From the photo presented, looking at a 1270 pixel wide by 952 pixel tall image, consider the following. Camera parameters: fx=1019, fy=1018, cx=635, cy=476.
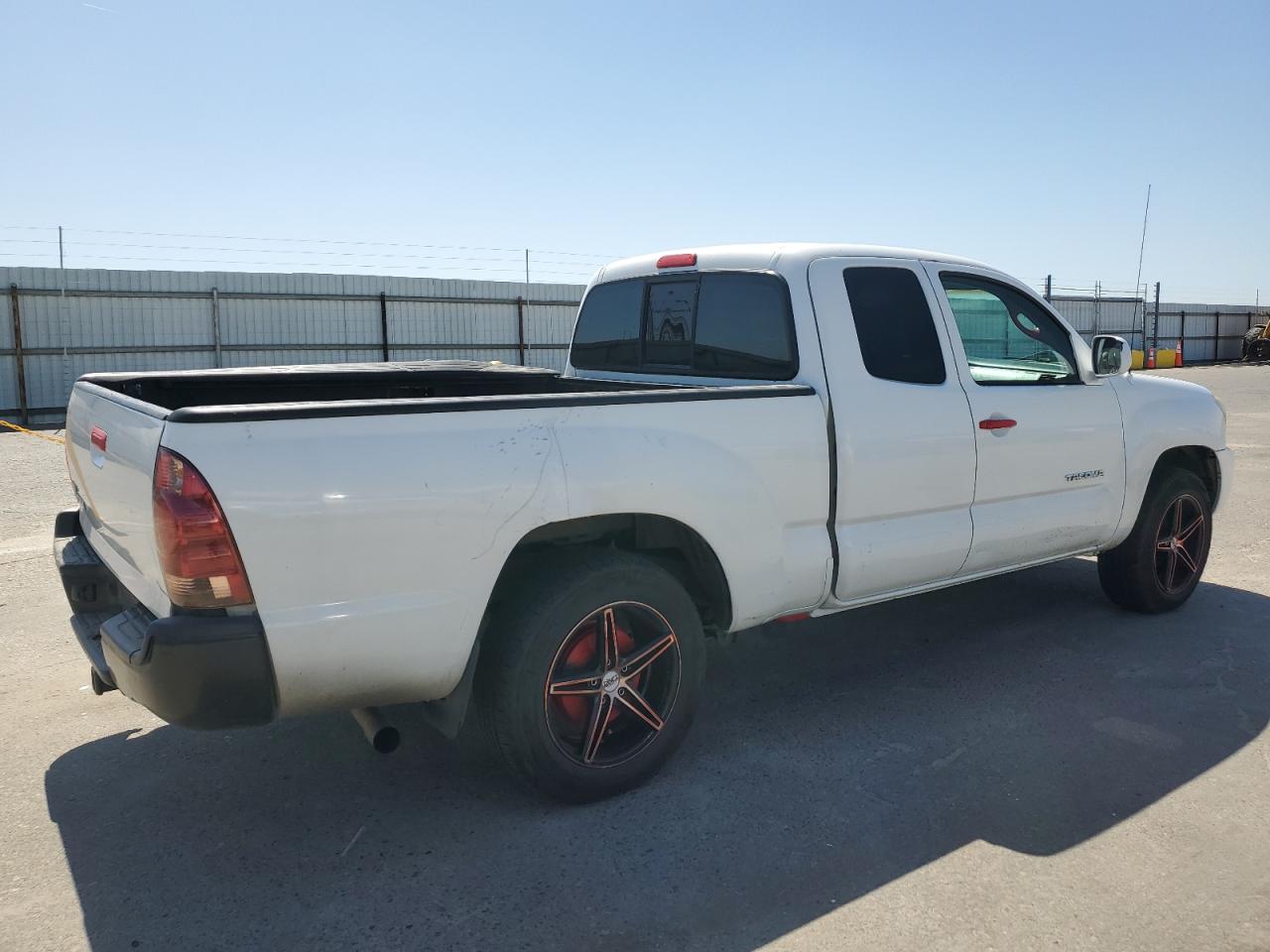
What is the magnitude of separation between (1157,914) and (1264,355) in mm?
40419

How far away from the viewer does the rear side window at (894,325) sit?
4.13 m

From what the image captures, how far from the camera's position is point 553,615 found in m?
3.20

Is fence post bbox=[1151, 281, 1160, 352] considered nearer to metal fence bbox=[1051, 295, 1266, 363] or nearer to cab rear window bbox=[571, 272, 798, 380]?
metal fence bbox=[1051, 295, 1266, 363]

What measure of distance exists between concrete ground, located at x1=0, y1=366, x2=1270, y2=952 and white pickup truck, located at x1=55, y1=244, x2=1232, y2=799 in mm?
385

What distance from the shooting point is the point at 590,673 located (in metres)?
3.41

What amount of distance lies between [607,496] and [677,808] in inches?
42.9

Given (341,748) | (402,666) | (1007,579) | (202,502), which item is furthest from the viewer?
(1007,579)

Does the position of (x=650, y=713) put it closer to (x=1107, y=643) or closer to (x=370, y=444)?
(x=370, y=444)

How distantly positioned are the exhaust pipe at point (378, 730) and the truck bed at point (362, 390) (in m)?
0.97

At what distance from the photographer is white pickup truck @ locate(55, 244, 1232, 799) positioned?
2.74 meters

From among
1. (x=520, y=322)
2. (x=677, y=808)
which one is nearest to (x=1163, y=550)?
(x=677, y=808)

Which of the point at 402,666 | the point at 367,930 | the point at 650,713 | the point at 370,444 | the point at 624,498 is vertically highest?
the point at 370,444

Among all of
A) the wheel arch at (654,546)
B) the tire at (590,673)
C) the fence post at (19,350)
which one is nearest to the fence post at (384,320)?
the fence post at (19,350)

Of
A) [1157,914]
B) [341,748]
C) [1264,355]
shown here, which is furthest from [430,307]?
[1264,355]
